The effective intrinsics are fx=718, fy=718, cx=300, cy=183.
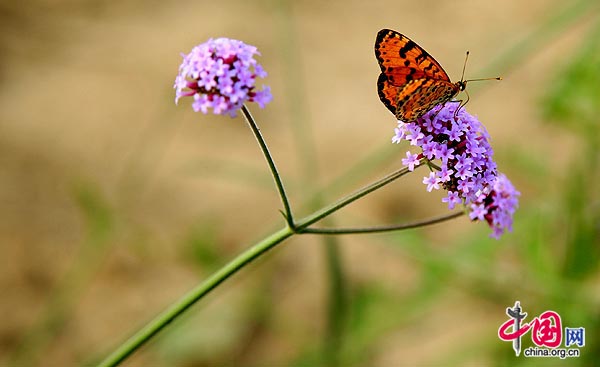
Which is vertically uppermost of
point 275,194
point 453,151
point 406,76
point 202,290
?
point 275,194

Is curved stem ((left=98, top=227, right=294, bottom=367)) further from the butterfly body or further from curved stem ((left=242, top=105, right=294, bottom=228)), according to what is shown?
the butterfly body

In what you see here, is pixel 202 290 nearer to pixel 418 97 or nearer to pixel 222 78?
pixel 222 78

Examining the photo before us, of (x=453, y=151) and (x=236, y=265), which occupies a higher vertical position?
(x=453, y=151)

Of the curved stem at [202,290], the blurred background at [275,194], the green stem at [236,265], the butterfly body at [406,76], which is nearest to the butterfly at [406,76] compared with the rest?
the butterfly body at [406,76]

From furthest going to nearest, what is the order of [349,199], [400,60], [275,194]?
1. [275,194]
2. [400,60]
3. [349,199]

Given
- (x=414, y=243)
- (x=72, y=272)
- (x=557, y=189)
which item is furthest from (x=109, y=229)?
(x=557, y=189)

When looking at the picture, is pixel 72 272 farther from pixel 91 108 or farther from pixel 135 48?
pixel 135 48

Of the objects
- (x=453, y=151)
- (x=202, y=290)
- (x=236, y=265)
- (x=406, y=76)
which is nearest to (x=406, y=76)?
(x=406, y=76)
